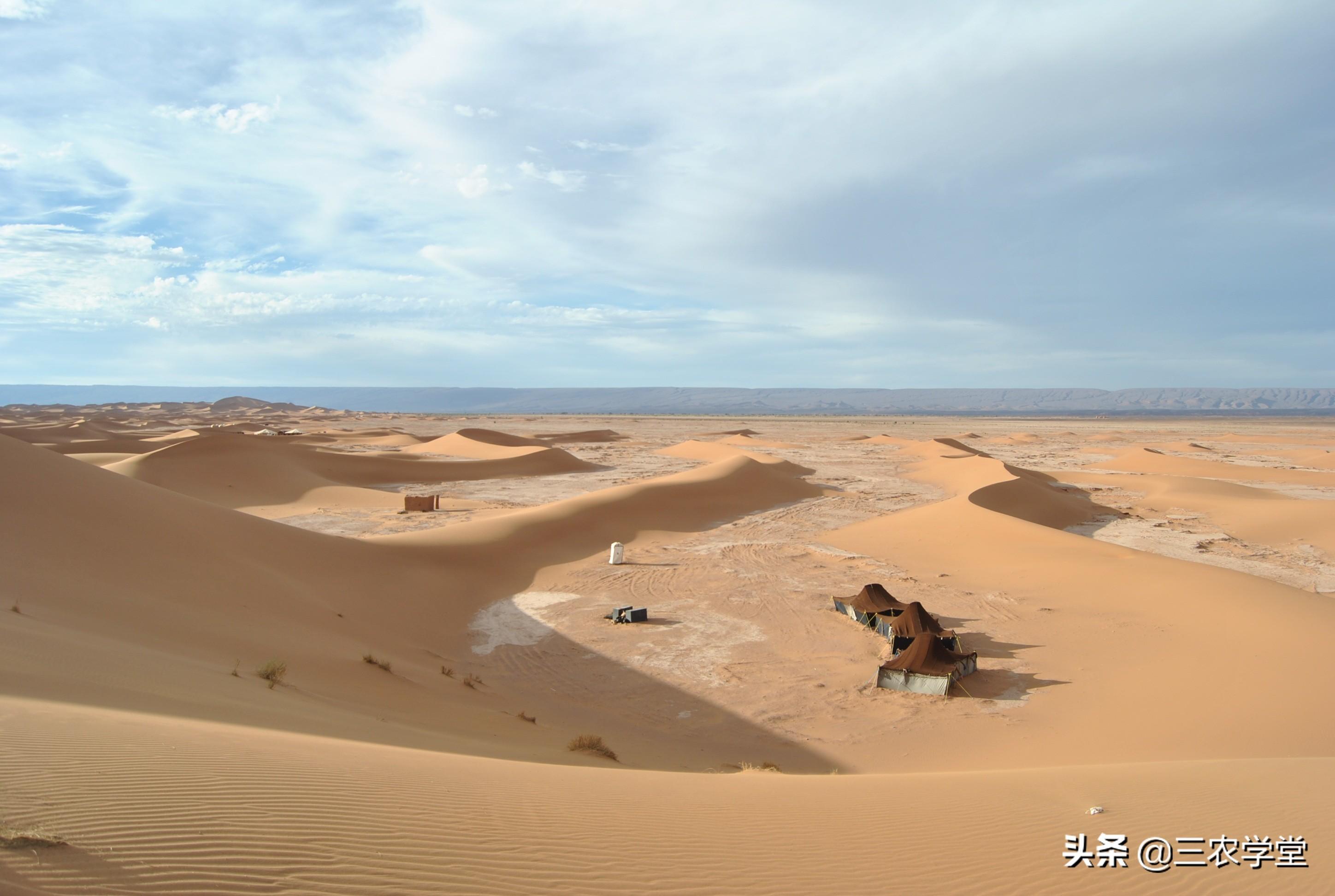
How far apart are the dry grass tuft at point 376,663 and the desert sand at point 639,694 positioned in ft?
0.27

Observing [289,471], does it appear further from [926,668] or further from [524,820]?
[524,820]

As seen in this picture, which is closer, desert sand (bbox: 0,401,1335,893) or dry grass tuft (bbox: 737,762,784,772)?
desert sand (bbox: 0,401,1335,893)

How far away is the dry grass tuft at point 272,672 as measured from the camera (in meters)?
8.27

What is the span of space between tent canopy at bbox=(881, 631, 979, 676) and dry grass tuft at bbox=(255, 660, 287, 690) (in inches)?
312

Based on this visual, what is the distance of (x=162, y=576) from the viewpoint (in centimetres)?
1180

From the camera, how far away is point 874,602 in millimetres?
13781

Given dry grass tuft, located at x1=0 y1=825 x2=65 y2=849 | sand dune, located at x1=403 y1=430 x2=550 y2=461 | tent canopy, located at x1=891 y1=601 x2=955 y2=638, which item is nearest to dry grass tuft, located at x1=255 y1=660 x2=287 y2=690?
dry grass tuft, located at x1=0 y1=825 x2=65 y2=849

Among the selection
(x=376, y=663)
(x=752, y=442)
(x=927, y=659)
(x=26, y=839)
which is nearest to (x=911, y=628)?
(x=927, y=659)

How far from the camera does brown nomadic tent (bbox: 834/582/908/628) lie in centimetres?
1360

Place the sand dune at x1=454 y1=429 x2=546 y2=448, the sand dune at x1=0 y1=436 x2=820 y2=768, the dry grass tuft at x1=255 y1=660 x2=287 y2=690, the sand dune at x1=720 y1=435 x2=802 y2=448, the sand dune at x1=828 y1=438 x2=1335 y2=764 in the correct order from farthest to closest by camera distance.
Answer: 1. the sand dune at x1=720 y1=435 x2=802 y2=448
2. the sand dune at x1=454 y1=429 x2=546 y2=448
3. the sand dune at x1=828 y1=438 x2=1335 y2=764
4. the dry grass tuft at x1=255 y1=660 x2=287 y2=690
5. the sand dune at x1=0 y1=436 x2=820 y2=768

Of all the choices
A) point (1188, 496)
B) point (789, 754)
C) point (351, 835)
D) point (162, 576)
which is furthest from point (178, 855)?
point (1188, 496)

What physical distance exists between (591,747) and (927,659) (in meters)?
5.41

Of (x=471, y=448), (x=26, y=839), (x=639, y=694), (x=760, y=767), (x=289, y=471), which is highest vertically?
(x=26, y=839)

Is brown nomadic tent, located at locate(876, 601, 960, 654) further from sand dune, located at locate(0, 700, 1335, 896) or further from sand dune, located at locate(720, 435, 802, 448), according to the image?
sand dune, located at locate(720, 435, 802, 448)
